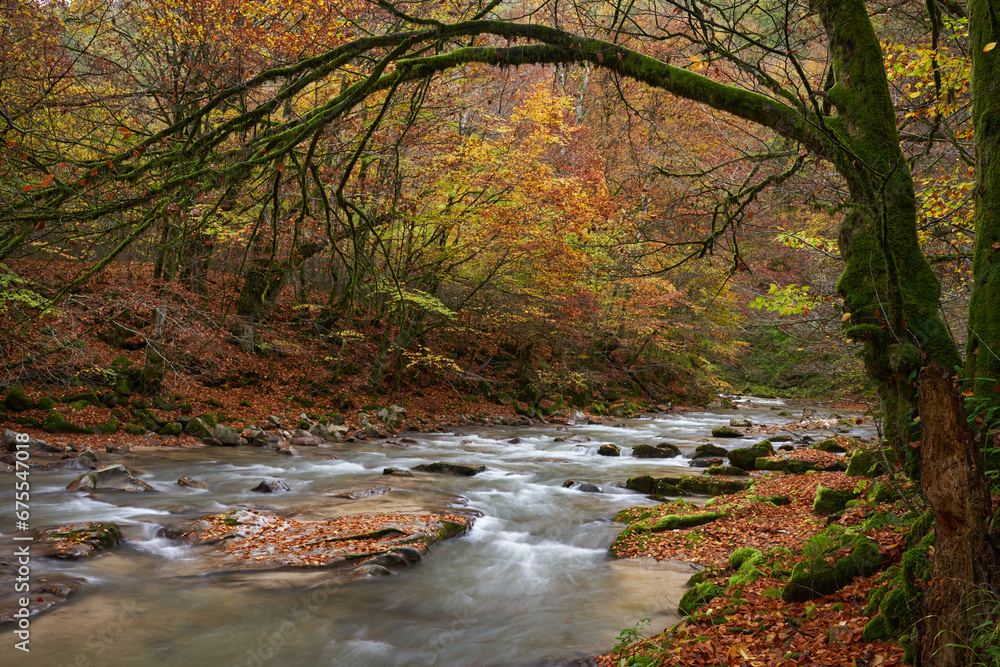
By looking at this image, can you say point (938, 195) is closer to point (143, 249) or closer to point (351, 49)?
point (351, 49)

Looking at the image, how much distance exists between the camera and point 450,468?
37.5 feet

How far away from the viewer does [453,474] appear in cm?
1122

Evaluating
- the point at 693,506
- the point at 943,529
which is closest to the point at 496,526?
the point at 693,506

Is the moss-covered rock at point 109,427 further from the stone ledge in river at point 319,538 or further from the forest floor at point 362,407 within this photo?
the stone ledge in river at point 319,538

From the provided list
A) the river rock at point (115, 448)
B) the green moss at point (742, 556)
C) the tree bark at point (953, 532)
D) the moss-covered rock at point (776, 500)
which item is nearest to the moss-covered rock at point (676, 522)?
the moss-covered rock at point (776, 500)

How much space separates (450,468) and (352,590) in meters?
5.52

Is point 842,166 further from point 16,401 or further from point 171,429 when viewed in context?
point 16,401

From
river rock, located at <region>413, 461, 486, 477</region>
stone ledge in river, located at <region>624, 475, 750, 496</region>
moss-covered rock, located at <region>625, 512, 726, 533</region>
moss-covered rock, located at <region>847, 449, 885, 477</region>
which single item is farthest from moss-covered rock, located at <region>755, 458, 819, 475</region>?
river rock, located at <region>413, 461, 486, 477</region>

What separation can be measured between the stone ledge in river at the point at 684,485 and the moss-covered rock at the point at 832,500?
2.53 m

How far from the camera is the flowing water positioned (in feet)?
15.8

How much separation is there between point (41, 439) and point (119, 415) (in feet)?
5.76

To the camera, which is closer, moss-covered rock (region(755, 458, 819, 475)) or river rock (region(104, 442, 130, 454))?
moss-covered rock (region(755, 458, 819, 475))

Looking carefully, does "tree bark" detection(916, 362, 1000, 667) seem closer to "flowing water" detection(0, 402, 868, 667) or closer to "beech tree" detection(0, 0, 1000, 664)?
"beech tree" detection(0, 0, 1000, 664)

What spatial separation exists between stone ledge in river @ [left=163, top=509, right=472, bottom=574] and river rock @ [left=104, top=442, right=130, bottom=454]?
4.34 meters
